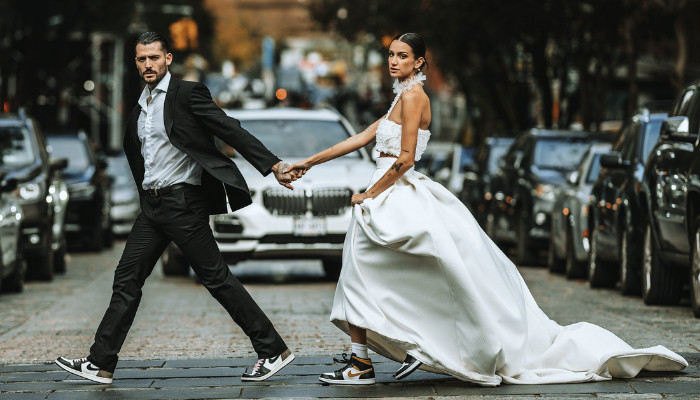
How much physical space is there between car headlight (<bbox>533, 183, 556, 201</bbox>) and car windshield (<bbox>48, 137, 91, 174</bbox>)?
25.9 feet

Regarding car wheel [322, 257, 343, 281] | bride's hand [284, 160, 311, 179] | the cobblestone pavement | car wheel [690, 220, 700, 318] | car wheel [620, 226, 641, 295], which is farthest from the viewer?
car wheel [322, 257, 343, 281]

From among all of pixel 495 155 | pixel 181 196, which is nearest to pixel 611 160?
pixel 181 196

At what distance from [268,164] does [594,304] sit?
246 inches

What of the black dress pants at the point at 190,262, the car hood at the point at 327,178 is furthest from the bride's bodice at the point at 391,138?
the car hood at the point at 327,178

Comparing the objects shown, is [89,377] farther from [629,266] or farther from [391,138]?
[629,266]

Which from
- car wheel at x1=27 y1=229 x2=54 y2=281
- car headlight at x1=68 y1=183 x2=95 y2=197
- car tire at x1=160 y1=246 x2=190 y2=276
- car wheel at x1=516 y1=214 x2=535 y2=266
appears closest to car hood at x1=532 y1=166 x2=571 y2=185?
car wheel at x1=516 y1=214 x2=535 y2=266

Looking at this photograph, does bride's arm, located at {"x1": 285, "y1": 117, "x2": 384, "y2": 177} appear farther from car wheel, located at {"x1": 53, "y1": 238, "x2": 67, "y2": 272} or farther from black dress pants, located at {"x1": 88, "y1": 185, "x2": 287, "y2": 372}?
car wheel, located at {"x1": 53, "y1": 238, "x2": 67, "y2": 272}

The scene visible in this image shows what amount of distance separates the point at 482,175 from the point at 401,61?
634 inches

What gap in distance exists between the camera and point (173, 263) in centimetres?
1788

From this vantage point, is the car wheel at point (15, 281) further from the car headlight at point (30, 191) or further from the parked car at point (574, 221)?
the parked car at point (574, 221)

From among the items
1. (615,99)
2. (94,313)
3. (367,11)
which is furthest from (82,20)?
(94,313)

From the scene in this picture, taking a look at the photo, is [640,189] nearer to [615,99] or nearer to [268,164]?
[268,164]

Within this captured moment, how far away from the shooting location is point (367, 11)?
143ft

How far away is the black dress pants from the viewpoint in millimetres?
8266
